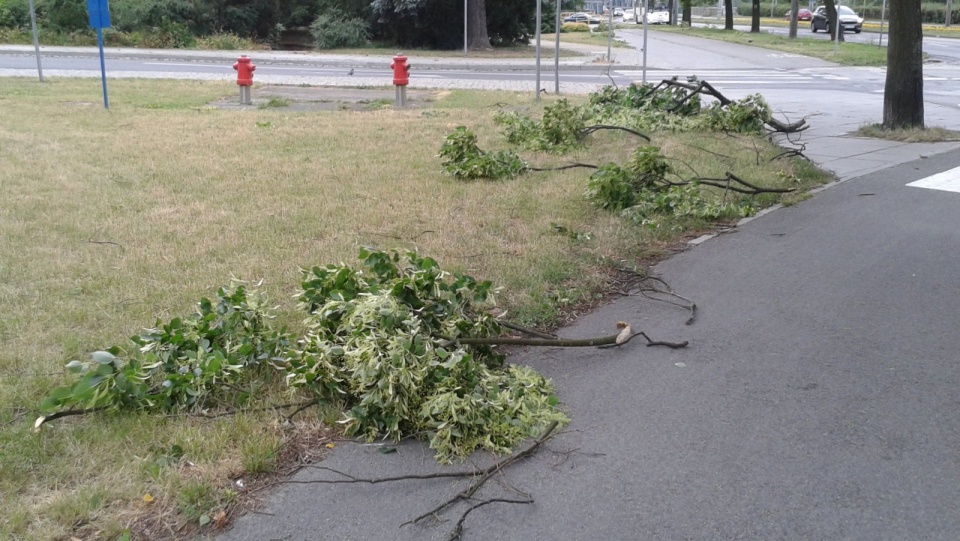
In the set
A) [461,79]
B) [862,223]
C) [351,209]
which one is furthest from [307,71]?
[862,223]

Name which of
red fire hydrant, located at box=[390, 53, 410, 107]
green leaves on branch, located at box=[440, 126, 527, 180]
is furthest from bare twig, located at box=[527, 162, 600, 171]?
red fire hydrant, located at box=[390, 53, 410, 107]

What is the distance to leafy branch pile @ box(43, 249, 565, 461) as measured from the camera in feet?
14.4

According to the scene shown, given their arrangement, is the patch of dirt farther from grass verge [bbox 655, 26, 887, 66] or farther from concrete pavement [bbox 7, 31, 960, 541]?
grass verge [bbox 655, 26, 887, 66]

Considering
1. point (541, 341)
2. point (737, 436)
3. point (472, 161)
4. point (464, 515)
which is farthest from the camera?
point (472, 161)

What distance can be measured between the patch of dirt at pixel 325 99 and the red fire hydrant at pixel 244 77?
161mm

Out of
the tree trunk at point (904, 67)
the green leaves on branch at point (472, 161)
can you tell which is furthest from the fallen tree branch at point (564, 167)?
the tree trunk at point (904, 67)

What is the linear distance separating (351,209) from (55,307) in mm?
3429

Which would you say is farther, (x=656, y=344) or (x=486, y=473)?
(x=656, y=344)

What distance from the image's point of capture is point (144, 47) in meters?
35.5

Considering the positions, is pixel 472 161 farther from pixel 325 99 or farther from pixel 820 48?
pixel 820 48

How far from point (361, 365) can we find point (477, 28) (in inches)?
1317

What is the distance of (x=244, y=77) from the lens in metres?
17.7

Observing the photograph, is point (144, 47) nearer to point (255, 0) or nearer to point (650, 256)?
point (255, 0)

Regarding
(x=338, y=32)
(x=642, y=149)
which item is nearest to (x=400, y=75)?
A: (x=642, y=149)
